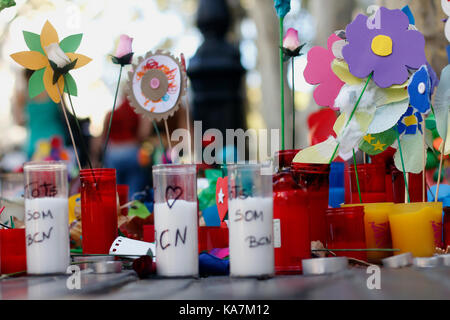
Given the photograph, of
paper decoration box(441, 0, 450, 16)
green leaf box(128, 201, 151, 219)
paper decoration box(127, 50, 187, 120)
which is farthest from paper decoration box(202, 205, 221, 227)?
paper decoration box(441, 0, 450, 16)

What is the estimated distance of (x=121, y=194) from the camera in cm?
208

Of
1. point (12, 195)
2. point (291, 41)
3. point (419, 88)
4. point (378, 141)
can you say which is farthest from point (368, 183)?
point (12, 195)

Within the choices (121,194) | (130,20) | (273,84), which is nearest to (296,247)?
(121,194)

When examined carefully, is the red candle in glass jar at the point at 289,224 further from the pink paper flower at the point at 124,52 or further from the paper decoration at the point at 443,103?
the pink paper flower at the point at 124,52

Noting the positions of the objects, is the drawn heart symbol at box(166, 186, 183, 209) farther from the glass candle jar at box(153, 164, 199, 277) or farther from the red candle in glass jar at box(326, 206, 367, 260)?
the red candle in glass jar at box(326, 206, 367, 260)

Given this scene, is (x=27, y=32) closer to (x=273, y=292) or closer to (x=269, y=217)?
(x=269, y=217)

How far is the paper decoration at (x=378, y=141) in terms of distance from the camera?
5.63ft

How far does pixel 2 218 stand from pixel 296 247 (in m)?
0.88

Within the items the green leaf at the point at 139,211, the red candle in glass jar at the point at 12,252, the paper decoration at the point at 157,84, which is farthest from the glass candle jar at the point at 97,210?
the green leaf at the point at 139,211

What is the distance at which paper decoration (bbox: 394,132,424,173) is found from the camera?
1.72 meters

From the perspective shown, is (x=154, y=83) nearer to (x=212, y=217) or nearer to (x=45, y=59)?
(x=45, y=59)

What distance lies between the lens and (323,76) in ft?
5.68

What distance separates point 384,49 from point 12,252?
980mm

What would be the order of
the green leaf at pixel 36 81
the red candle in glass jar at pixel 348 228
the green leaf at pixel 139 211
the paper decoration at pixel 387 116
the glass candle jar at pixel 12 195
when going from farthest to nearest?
1. the glass candle jar at pixel 12 195
2. the green leaf at pixel 139 211
3. the green leaf at pixel 36 81
4. the paper decoration at pixel 387 116
5. the red candle in glass jar at pixel 348 228
